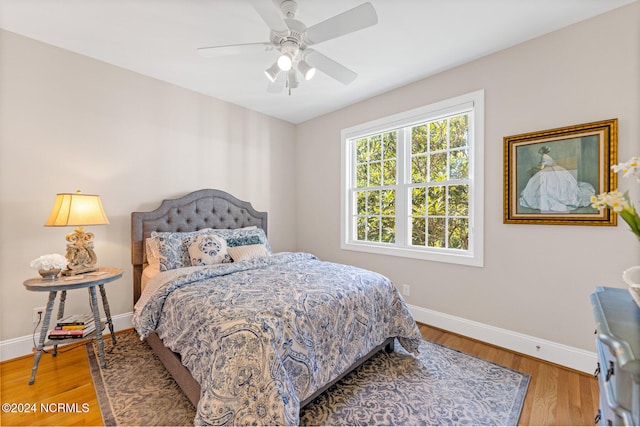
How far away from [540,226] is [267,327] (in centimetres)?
229

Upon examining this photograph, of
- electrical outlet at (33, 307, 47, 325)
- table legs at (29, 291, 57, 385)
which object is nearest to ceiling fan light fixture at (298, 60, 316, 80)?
table legs at (29, 291, 57, 385)

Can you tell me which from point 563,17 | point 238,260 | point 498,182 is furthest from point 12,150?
point 563,17

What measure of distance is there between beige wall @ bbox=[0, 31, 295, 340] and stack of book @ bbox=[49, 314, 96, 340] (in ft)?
1.23

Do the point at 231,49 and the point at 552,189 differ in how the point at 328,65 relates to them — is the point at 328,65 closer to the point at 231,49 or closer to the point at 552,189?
the point at 231,49

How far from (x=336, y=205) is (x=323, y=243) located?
60 centimetres

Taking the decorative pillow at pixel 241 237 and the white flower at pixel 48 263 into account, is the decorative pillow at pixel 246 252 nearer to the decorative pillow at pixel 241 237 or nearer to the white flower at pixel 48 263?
the decorative pillow at pixel 241 237

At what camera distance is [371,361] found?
2.16 metres

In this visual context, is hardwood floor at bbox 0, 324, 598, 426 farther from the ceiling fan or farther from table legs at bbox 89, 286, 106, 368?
the ceiling fan

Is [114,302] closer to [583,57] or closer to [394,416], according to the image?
[394,416]

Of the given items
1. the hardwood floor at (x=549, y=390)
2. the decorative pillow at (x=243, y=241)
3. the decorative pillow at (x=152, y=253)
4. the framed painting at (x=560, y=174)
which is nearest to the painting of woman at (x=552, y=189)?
the framed painting at (x=560, y=174)

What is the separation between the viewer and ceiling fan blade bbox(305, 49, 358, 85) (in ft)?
6.39

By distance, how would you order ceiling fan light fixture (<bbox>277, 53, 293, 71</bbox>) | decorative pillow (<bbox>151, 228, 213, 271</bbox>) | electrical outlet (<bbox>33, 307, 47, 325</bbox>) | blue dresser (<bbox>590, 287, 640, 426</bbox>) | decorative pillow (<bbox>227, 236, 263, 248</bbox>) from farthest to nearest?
decorative pillow (<bbox>227, 236, 263, 248</bbox>) → decorative pillow (<bbox>151, 228, 213, 271</bbox>) → electrical outlet (<bbox>33, 307, 47, 325</bbox>) → ceiling fan light fixture (<bbox>277, 53, 293, 71</bbox>) → blue dresser (<bbox>590, 287, 640, 426</bbox>)

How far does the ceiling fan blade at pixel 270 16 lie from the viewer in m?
1.50

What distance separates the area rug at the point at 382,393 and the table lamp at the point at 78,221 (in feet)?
2.49
